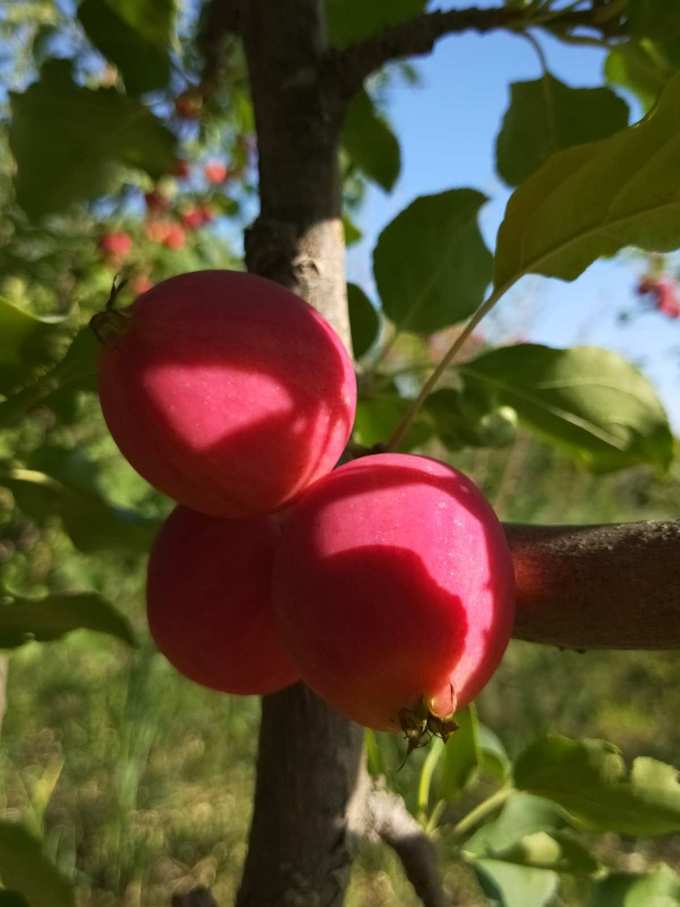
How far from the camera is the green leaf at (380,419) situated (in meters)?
0.68

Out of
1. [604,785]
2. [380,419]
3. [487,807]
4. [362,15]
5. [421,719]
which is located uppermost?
[362,15]

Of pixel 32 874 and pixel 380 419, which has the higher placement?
pixel 380 419

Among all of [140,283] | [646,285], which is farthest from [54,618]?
[646,285]

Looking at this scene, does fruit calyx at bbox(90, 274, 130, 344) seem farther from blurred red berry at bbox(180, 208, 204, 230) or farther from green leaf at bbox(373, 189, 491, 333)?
blurred red berry at bbox(180, 208, 204, 230)

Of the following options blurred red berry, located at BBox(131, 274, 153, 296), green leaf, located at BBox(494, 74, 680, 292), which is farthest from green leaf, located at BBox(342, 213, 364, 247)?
blurred red berry, located at BBox(131, 274, 153, 296)

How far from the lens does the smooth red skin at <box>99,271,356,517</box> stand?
0.38 metres

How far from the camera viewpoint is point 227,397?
379 millimetres

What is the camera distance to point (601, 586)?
0.37m

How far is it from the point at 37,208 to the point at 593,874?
700mm

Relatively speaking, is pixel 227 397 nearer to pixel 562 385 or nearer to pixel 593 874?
pixel 562 385

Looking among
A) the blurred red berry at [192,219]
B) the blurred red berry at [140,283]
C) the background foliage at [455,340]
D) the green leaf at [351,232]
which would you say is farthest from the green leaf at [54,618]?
the blurred red berry at [192,219]

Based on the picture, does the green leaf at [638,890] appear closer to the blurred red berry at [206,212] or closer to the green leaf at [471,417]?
the green leaf at [471,417]

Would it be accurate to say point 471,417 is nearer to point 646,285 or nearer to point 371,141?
point 371,141

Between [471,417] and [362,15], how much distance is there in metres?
0.45
